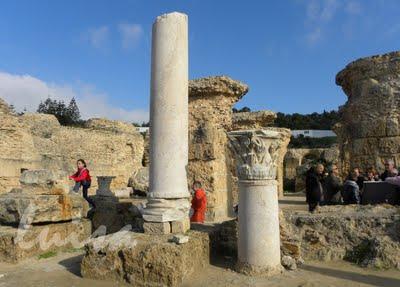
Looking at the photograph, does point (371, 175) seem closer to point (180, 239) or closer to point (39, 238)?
point (180, 239)

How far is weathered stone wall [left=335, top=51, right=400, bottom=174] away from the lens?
356 inches

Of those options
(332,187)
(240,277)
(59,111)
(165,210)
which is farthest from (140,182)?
(59,111)

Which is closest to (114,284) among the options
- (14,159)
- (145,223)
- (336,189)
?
(145,223)

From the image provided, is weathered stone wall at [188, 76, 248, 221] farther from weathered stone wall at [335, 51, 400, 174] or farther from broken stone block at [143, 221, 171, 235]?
broken stone block at [143, 221, 171, 235]

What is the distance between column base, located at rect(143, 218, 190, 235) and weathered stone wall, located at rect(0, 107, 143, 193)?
27.9 ft

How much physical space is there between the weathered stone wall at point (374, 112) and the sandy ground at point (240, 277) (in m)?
4.27

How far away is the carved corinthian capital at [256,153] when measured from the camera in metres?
5.49

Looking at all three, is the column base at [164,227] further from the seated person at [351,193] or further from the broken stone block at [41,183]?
the seated person at [351,193]

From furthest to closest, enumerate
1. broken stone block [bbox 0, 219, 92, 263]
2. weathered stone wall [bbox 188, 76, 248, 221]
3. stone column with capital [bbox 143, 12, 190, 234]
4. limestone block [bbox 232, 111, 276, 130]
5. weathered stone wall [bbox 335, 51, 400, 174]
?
limestone block [bbox 232, 111, 276, 130]
weathered stone wall [bbox 188, 76, 248, 221]
weathered stone wall [bbox 335, 51, 400, 174]
broken stone block [bbox 0, 219, 92, 263]
stone column with capital [bbox 143, 12, 190, 234]

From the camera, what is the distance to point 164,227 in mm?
5969

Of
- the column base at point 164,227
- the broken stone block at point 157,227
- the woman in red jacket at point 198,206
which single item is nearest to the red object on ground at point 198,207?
the woman in red jacket at point 198,206

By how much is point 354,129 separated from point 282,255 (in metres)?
5.11

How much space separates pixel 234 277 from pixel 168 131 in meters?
2.47

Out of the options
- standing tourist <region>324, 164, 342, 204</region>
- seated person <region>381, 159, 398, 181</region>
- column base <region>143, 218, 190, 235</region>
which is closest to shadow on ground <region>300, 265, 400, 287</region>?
column base <region>143, 218, 190, 235</region>
